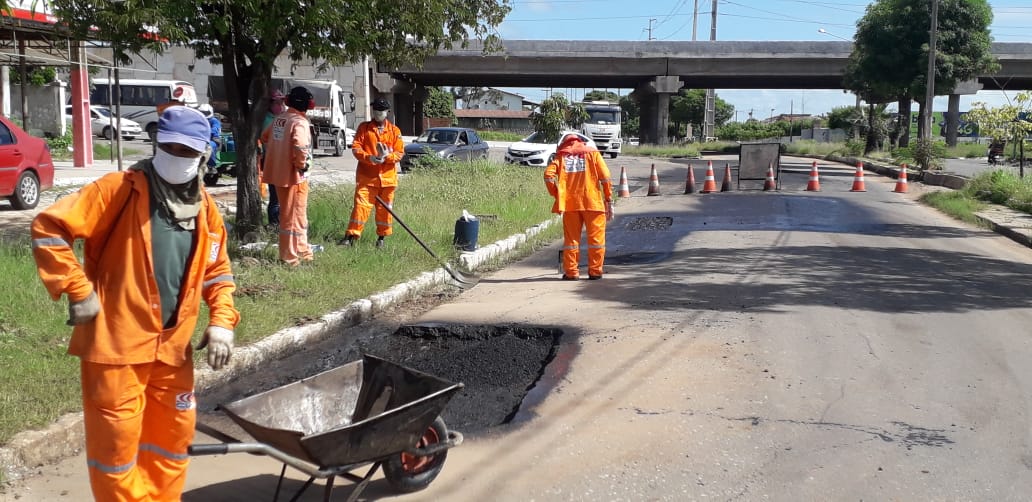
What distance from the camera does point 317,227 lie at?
10.9 metres

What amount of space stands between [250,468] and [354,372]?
0.72 meters

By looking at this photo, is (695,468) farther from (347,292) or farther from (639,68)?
(639,68)

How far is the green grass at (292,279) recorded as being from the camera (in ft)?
16.6

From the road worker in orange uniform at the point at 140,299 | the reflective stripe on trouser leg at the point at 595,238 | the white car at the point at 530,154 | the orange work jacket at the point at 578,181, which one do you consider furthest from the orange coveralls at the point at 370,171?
the white car at the point at 530,154

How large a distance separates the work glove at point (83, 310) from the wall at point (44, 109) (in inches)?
1063

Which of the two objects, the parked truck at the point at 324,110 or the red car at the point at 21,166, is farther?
the parked truck at the point at 324,110

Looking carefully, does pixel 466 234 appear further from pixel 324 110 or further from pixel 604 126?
pixel 604 126

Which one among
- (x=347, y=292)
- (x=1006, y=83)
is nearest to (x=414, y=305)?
(x=347, y=292)

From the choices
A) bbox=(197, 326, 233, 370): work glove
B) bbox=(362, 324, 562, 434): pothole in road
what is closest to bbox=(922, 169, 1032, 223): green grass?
bbox=(362, 324, 562, 434): pothole in road

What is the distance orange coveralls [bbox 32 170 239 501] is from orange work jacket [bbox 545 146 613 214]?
20.3ft

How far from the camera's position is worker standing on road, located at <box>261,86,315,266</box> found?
8672 millimetres

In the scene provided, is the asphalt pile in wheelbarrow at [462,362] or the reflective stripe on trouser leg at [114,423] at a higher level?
the reflective stripe on trouser leg at [114,423]

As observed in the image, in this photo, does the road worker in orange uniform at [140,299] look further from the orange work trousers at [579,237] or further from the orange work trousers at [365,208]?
the orange work trousers at [365,208]

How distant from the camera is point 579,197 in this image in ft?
31.0
